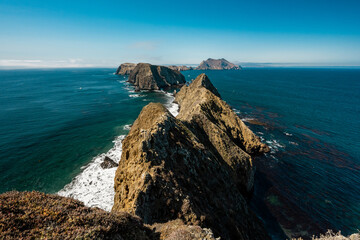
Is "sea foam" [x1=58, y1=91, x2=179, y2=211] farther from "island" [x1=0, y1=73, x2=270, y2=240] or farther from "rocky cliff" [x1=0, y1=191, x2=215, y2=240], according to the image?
"rocky cliff" [x1=0, y1=191, x2=215, y2=240]

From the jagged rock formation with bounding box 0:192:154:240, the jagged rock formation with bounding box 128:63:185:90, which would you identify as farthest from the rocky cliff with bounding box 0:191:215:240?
the jagged rock formation with bounding box 128:63:185:90

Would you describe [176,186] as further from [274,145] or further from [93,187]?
[274,145]

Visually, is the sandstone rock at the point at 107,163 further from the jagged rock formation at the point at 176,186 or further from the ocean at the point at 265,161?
the jagged rock formation at the point at 176,186

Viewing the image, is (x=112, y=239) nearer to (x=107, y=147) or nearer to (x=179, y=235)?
(x=179, y=235)

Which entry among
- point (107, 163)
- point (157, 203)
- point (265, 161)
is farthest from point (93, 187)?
point (265, 161)

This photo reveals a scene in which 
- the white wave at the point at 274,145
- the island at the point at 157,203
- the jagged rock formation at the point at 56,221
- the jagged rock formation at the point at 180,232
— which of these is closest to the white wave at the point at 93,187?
the island at the point at 157,203

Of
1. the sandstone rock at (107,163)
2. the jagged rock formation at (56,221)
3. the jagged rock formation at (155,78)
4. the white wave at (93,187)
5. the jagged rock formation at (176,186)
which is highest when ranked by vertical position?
the jagged rock formation at (155,78)
